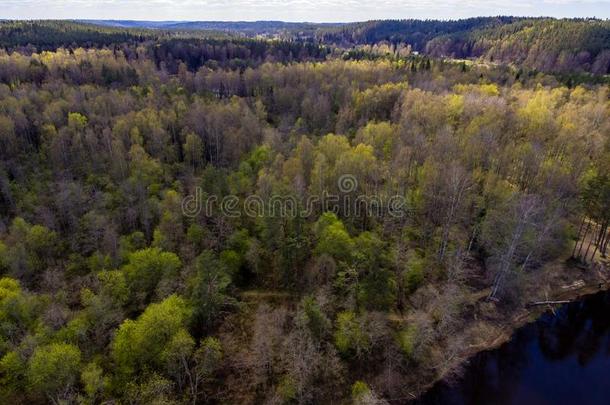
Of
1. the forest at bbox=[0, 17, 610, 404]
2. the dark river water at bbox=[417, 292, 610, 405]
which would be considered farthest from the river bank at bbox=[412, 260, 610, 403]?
the dark river water at bbox=[417, 292, 610, 405]

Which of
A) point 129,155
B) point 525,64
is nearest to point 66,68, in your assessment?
point 129,155

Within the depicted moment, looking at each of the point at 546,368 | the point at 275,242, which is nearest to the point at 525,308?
the point at 546,368

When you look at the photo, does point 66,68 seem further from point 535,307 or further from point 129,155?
point 535,307

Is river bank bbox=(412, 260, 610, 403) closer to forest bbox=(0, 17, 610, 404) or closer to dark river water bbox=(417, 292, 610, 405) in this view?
forest bbox=(0, 17, 610, 404)

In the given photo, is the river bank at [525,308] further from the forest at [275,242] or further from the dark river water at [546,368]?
the dark river water at [546,368]

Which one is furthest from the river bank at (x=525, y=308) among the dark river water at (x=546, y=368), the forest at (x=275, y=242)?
the dark river water at (x=546, y=368)
